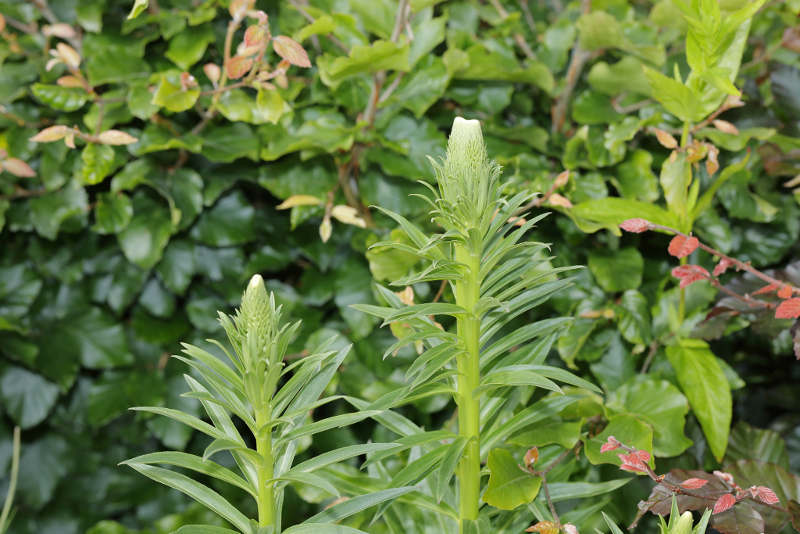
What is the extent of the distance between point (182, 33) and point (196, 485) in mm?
925

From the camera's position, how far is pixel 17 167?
124cm

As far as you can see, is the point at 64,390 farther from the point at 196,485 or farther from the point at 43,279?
the point at 196,485

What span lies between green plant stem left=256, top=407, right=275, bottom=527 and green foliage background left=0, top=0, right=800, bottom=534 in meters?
0.49

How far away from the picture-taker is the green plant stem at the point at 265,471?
707 millimetres

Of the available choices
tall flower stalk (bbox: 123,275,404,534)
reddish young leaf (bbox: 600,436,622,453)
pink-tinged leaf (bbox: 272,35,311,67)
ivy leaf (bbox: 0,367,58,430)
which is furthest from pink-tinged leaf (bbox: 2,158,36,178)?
reddish young leaf (bbox: 600,436,622,453)

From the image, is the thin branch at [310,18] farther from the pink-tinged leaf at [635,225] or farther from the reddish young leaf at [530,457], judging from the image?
the reddish young leaf at [530,457]

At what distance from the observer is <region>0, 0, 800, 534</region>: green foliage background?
4.17 ft

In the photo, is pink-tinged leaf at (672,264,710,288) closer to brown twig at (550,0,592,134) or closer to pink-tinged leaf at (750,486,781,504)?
pink-tinged leaf at (750,486,781,504)

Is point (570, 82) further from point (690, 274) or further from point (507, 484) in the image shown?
point (507, 484)

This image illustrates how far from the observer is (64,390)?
1.35 meters

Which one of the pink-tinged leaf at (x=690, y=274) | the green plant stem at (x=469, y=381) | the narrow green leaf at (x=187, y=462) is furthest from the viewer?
the pink-tinged leaf at (x=690, y=274)

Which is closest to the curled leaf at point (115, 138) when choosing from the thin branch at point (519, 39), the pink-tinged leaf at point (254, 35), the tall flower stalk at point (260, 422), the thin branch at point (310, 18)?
the pink-tinged leaf at point (254, 35)

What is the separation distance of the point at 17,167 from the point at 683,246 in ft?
3.63

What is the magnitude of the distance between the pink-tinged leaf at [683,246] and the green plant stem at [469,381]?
359mm
